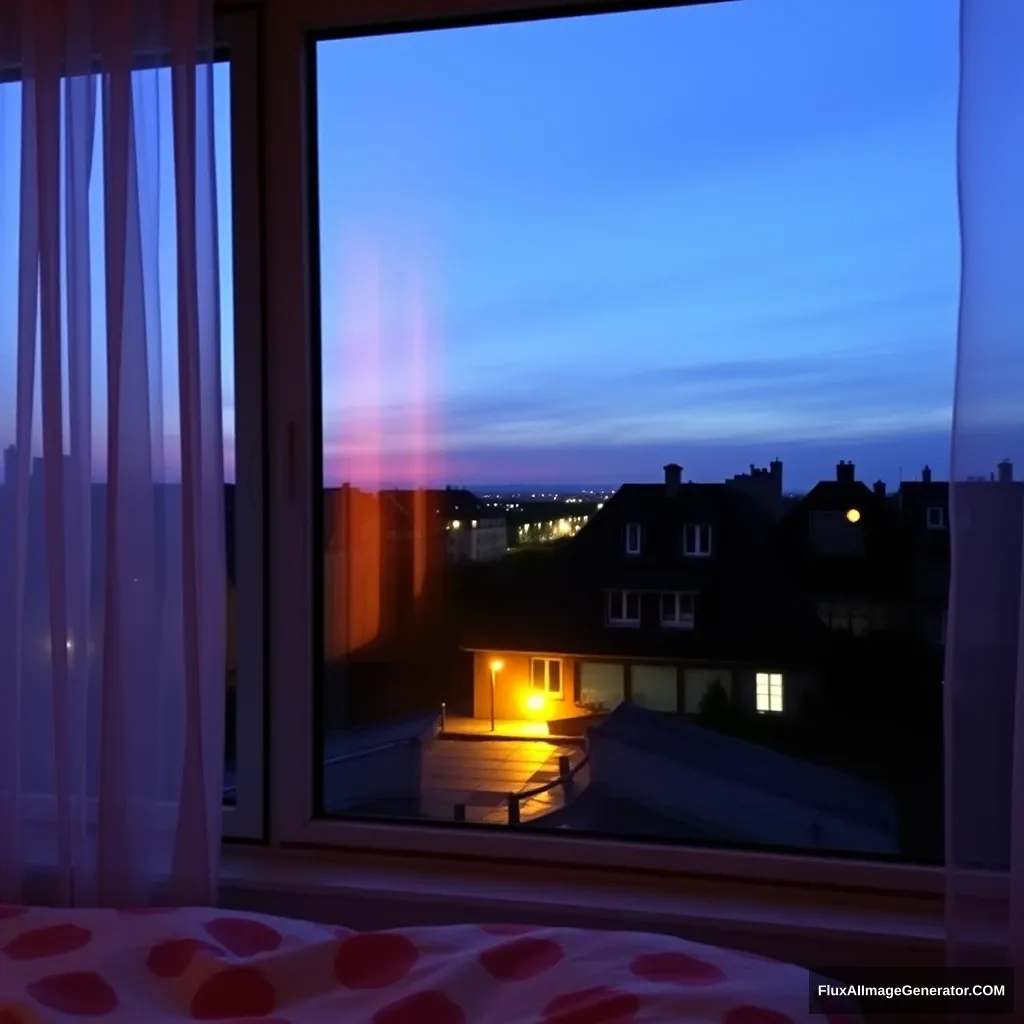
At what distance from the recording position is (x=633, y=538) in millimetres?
1801

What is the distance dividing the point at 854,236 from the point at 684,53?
40cm

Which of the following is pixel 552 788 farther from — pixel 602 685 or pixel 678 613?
pixel 678 613

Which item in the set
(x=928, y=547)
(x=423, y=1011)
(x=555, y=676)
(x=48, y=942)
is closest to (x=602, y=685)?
(x=555, y=676)

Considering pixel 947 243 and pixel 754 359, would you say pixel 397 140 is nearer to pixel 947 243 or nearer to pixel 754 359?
pixel 754 359

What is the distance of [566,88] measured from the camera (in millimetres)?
1788

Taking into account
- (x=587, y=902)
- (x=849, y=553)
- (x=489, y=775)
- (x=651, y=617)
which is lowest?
(x=587, y=902)

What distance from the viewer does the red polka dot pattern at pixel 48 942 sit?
4.08 ft

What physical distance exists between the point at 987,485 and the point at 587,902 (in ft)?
2.62

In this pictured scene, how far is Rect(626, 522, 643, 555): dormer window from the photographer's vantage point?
179 cm

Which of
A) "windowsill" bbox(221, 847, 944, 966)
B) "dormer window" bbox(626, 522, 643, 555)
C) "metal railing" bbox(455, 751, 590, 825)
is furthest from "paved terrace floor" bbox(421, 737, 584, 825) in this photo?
"dormer window" bbox(626, 522, 643, 555)

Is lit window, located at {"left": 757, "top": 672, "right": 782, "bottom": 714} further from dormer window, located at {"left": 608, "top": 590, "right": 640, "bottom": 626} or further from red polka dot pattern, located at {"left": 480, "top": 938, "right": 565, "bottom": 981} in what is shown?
red polka dot pattern, located at {"left": 480, "top": 938, "right": 565, "bottom": 981}

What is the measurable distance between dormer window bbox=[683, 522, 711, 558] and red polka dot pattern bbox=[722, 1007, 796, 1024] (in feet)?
2.74

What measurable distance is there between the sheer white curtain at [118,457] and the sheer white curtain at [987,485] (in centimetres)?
100

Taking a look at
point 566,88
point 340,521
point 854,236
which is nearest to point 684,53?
point 566,88
